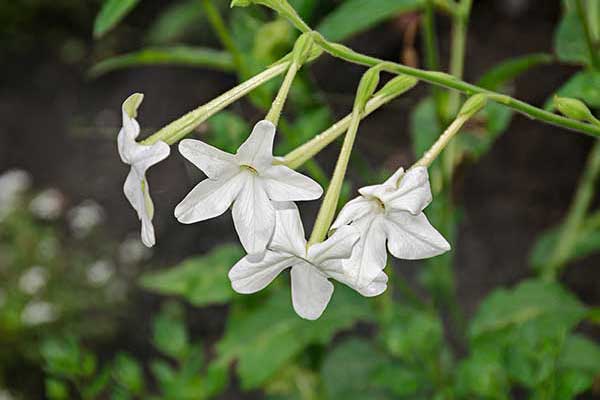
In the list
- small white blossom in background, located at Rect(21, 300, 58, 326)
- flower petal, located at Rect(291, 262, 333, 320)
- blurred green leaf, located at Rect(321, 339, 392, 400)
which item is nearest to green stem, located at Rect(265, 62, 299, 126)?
flower petal, located at Rect(291, 262, 333, 320)

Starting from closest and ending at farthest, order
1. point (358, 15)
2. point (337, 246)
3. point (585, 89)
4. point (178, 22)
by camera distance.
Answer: point (337, 246) < point (585, 89) < point (358, 15) < point (178, 22)

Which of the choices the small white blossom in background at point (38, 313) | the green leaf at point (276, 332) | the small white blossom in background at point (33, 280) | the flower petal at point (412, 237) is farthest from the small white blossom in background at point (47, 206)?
the flower petal at point (412, 237)

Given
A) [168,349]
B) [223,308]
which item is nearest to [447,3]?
[168,349]

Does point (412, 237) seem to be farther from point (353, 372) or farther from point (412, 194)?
point (353, 372)

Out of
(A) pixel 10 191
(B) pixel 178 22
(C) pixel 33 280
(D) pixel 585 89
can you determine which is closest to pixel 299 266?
(D) pixel 585 89

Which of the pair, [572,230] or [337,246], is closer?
[337,246]

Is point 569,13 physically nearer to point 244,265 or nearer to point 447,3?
point 447,3

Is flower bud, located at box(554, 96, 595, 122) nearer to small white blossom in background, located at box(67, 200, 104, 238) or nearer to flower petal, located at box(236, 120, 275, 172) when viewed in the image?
flower petal, located at box(236, 120, 275, 172)

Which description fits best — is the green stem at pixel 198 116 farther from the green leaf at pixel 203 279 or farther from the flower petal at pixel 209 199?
the green leaf at pixel 203 279

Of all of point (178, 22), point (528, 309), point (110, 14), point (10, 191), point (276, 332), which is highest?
point (178, 22)
